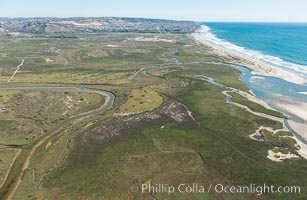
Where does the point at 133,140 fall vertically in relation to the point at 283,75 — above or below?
below

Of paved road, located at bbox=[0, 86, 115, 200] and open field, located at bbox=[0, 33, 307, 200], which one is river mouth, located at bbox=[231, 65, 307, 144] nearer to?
open field, located at bbox=[0, 33, 307, 200]

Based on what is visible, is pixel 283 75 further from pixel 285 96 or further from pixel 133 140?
pixel 133 140

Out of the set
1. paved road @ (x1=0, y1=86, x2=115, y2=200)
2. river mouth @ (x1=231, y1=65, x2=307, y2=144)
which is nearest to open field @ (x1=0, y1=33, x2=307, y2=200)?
paved road @ (x1=0, y1=86, x2=115, y2=200)

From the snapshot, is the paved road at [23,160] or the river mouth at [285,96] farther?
the river mouth at [285,96]

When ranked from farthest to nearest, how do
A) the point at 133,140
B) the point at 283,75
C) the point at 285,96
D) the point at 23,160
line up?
the point at 283,75 < the point at 285,96 < the point at 133,140 < the point at 23,160

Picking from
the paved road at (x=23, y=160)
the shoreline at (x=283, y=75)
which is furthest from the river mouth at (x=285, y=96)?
the paved road at (x=23, y=160)

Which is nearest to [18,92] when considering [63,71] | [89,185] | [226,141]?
[63,71]

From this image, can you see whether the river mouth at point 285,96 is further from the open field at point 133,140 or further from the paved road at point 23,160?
the paved road at point 23,160

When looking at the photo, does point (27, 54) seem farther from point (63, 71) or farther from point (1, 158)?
point (1, 158)

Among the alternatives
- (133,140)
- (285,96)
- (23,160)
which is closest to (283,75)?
(285,96)
